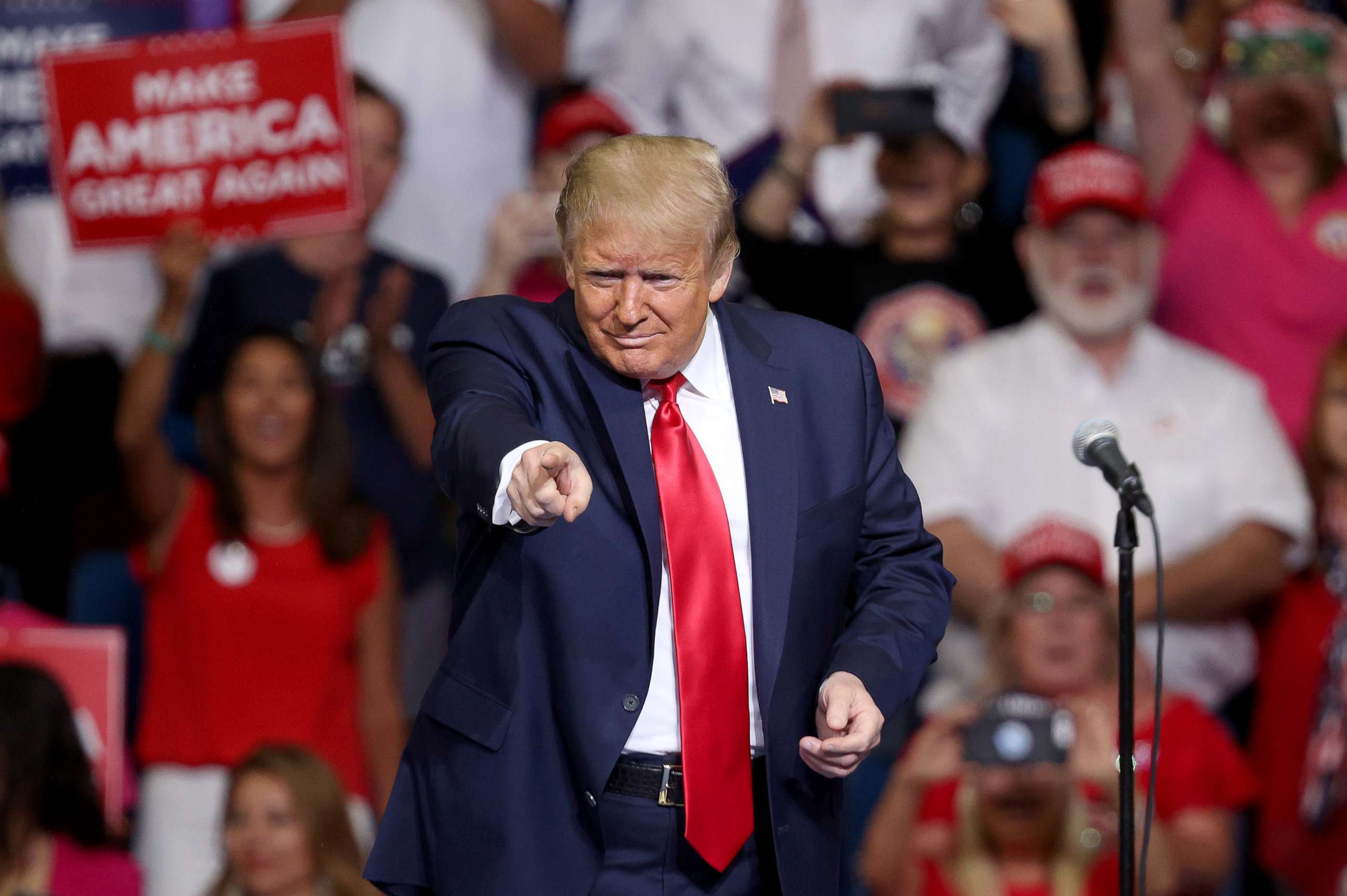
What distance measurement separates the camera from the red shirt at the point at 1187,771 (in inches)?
163

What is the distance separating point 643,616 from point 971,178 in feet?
10.9

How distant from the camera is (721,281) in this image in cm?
219

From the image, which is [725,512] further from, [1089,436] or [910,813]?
[910,813]

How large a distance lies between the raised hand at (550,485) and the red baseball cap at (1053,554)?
8.74 ft

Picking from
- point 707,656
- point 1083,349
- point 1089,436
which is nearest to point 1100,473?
point 1083,349

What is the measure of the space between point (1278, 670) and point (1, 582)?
3.24 metres

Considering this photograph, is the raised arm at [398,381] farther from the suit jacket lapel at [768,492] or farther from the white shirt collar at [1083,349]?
the suit jacket lapel at [768,492]

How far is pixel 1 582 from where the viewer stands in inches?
196

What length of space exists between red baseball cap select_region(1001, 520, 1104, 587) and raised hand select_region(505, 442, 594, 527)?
2.66m

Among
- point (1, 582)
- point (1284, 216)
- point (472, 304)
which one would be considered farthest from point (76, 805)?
point (1284, 216)

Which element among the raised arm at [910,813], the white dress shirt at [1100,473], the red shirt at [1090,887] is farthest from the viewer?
the white dress shirt at [1100,473]

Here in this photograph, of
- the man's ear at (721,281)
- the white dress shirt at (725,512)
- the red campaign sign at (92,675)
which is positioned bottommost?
the red campaign sign at (92,675)

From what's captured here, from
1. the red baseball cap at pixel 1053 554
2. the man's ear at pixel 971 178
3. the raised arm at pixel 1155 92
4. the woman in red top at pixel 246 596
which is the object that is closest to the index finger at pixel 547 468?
the red baseball cap at pixel 1053 554

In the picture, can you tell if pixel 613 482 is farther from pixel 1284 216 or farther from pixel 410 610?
pixel 1284 216
